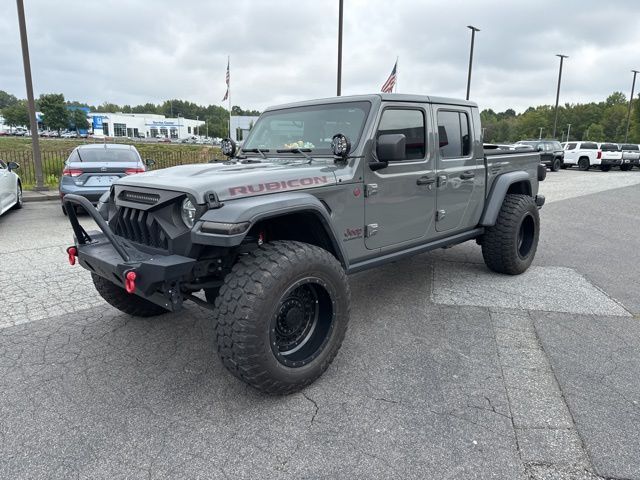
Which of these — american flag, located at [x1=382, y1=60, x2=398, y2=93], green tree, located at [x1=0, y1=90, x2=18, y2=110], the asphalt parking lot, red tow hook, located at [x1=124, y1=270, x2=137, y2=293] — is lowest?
the asphalt parking lot

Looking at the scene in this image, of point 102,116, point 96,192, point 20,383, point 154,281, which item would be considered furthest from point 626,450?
point 102,116

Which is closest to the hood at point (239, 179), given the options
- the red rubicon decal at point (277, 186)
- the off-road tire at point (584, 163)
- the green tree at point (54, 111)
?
the red rubicon decal at point (277, 186)

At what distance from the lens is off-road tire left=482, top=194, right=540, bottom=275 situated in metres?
5.04

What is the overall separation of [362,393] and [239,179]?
5.12 feet

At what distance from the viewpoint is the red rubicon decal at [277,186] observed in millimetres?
2846

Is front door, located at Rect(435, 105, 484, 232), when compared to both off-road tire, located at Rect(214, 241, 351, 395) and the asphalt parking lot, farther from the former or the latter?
off-road tire, located at Rect(214, 241, 351, 395)

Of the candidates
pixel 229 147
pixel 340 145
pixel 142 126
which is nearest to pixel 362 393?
pixel 340 145

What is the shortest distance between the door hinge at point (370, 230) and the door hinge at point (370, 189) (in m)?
0.24

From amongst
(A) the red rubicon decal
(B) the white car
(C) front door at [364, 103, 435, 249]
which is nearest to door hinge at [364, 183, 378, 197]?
(C) front door at [364, 103, 435, 249]

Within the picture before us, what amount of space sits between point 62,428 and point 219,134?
353 feet

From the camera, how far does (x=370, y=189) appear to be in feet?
11.6

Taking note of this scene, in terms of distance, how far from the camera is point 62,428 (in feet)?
8.36

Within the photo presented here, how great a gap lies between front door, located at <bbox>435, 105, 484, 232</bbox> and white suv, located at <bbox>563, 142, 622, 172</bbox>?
85.5 ft

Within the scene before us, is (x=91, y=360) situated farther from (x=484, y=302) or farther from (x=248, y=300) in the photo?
(x=484, y=302)
